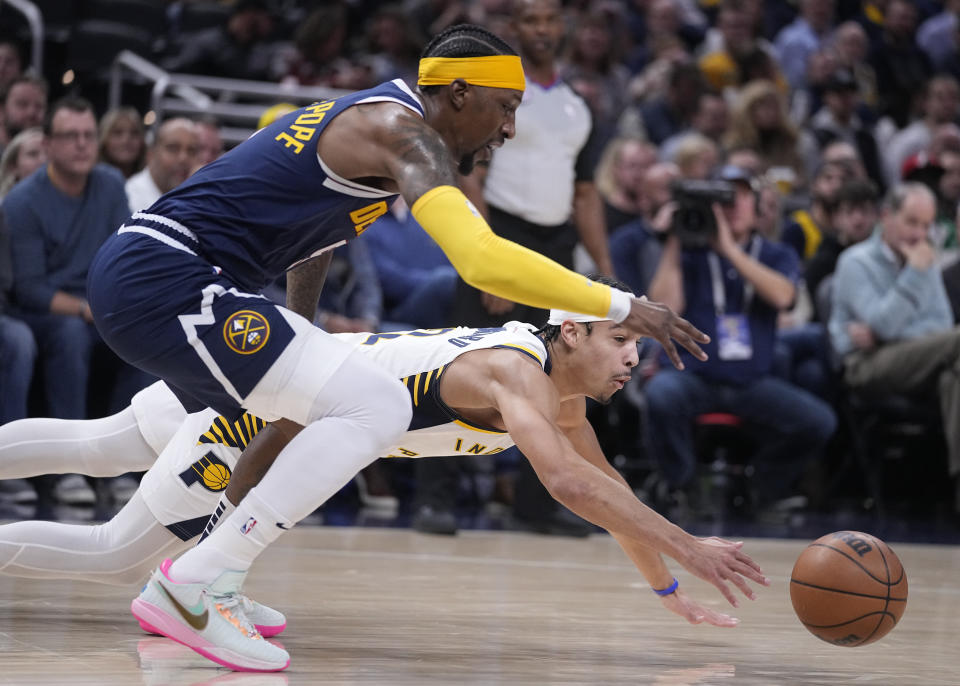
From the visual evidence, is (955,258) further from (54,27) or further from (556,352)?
(54,27)

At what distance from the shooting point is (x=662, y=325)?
3.03 meters

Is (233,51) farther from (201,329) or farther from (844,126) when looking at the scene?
(201,329)

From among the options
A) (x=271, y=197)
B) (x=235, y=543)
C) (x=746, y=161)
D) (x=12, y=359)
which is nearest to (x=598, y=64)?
(x=746, y=161)

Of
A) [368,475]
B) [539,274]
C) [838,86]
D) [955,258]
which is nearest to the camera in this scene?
[539,274]

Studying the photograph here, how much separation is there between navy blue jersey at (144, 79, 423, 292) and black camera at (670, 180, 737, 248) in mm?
4102

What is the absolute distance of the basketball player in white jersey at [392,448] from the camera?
139 inches

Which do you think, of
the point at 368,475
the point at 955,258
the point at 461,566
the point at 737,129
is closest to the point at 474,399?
the point at 461,566

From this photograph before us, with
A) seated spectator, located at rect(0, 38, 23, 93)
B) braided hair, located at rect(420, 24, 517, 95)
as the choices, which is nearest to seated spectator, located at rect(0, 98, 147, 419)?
seated spectator, located at rect(0, 38, 23, 93)

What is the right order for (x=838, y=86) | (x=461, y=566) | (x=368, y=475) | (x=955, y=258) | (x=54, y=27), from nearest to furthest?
(x=461, y=566)
(x=368, y=475)
(x=955, y=258)
(x=54, y=27)
(x=838, y=86)

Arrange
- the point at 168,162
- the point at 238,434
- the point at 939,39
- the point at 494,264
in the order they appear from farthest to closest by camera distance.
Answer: the point at 939,39, the point at 168,162, the point at 238,434, the point at 494,264

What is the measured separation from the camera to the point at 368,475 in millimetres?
7691

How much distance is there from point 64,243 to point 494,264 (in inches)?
172

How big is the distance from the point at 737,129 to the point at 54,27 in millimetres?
4798

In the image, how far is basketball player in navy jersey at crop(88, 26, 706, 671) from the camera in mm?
3049
